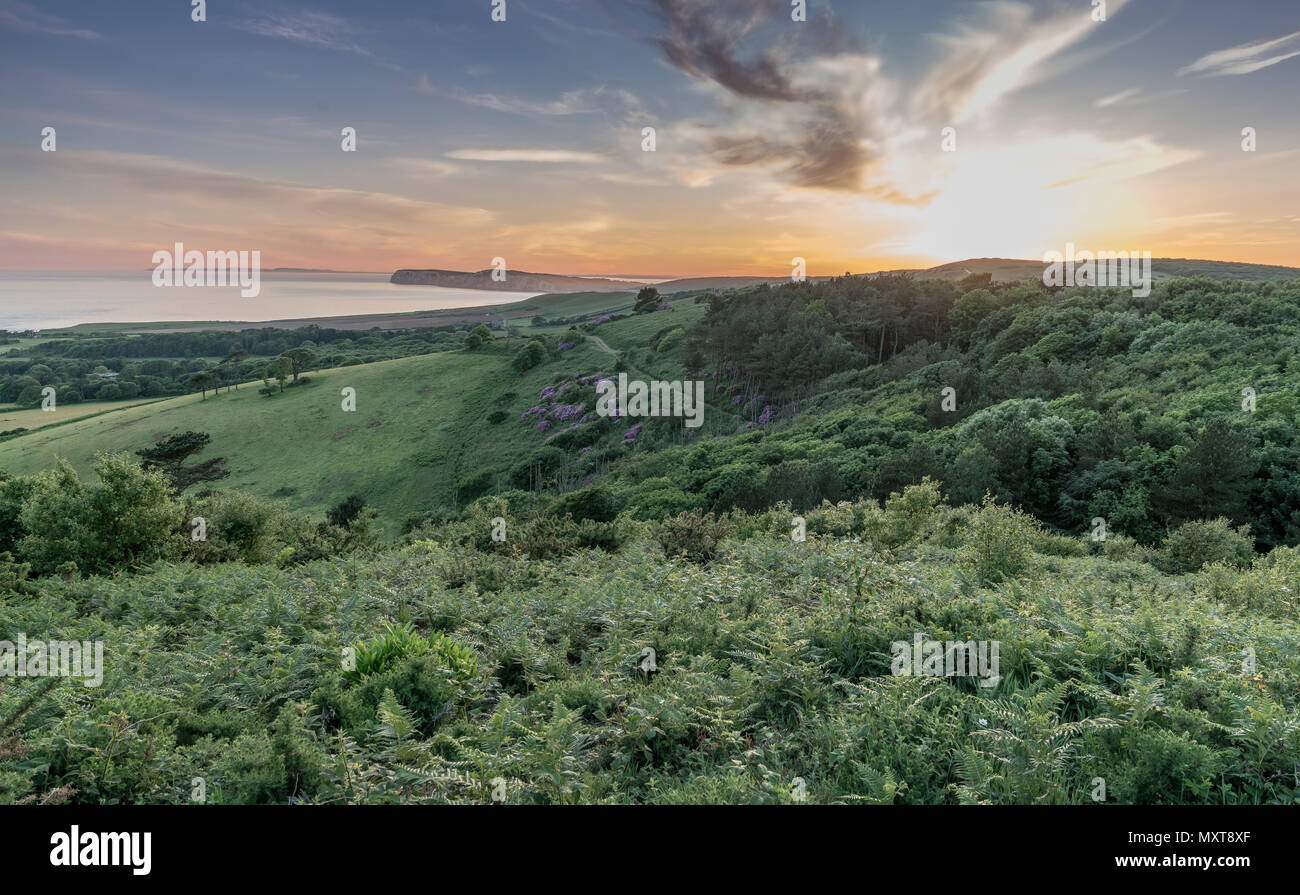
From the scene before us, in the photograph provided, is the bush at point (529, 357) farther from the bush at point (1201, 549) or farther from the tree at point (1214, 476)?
the bush at point (1201, 549)

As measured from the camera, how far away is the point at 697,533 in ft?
53.2

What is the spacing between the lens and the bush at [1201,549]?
609 inches

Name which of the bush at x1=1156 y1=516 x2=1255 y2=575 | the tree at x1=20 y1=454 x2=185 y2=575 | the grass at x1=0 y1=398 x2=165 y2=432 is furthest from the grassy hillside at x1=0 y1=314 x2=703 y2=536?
the bush at x1=1156 y1=516 x2=1255 y2=575

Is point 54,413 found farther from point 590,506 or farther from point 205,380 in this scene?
point 590,506

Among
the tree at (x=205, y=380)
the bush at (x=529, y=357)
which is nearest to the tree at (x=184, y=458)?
the tree at (x=205, y=380)

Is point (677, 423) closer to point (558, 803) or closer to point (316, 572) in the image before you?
point (316, 572)

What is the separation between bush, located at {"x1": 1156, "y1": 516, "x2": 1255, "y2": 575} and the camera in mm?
15461

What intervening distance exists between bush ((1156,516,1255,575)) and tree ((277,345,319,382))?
10477cm

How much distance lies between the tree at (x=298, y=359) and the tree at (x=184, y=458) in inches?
803

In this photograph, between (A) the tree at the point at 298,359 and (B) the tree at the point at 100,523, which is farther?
(A) the tree at the point at 298,359

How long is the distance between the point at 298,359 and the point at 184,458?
28353 millimetres

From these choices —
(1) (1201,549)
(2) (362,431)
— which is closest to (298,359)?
(2) (362,431)

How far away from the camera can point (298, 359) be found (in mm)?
96250
